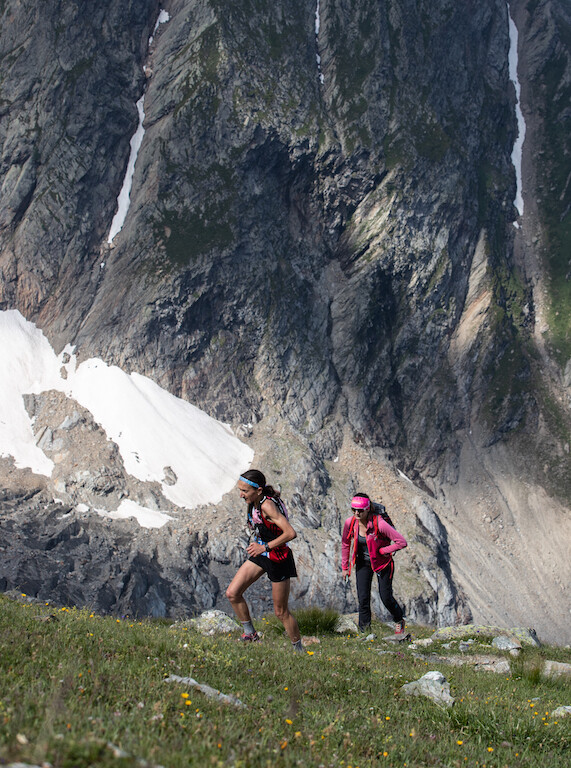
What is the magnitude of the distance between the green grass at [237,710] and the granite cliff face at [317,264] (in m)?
42.8

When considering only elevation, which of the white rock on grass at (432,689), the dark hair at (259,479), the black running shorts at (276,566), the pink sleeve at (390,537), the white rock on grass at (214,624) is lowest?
the white rock on grass at (214,624)

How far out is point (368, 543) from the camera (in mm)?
11414

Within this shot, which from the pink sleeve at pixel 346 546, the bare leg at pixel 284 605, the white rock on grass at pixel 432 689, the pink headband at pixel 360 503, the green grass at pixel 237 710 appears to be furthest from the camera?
the pink sleeve at pixel 346 546

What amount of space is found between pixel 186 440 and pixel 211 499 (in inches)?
308

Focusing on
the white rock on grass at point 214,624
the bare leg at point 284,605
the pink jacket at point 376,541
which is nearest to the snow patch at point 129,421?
the white rock on grass at point 214,624

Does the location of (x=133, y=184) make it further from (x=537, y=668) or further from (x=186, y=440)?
(x=537, y=668)

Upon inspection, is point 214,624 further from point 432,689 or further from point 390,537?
point 432,689

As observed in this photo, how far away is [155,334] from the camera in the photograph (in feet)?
213

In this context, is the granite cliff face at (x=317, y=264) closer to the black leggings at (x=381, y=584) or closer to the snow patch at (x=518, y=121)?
the snow patch at (x=518, y=121)

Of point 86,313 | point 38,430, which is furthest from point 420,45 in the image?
point 38,430

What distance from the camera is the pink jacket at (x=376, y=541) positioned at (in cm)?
1123

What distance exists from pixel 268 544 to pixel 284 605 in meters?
1.10

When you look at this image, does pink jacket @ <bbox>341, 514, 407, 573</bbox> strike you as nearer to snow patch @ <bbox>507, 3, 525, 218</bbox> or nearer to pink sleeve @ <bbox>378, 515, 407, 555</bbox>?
pink sleeve @ <bbox>378, 515, 407, 555</bbox>

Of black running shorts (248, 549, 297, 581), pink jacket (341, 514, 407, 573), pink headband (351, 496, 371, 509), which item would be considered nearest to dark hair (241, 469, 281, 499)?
black running shorts (248, 549, 297, 581)
